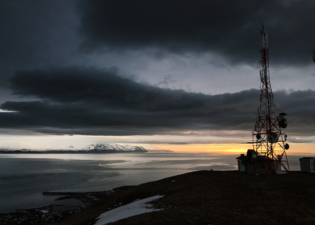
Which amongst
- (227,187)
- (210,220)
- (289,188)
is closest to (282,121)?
(289,188)

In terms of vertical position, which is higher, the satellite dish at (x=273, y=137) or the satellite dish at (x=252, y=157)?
the satellite dish at (x=273, y=137)

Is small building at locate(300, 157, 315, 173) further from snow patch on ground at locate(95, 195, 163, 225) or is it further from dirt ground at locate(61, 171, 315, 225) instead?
snow patch on ground at locate(95, 195, 163, 225)

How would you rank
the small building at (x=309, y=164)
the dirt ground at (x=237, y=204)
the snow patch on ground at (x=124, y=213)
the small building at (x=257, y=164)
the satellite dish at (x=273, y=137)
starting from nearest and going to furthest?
1. the dirt ground at (x=237, y=204)
2. the snow patch on ground at (x=124, y=213)
3. the small building at (x=257, y=164)
4. the satellite dish at (x=273, y=137)
5. the small building at (x=309, y=164)

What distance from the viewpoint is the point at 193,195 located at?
27.3 m

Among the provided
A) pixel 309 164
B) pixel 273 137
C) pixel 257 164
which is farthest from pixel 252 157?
pixel 309 164

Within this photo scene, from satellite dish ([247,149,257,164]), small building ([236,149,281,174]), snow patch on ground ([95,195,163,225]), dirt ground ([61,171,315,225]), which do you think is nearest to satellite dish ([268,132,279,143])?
small building ([236,149,281,174])

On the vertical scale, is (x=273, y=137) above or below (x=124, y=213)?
above

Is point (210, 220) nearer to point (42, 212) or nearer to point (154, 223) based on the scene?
point (154, 223)

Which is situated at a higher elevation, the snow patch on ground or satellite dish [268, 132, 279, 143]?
satellite dish [268, 132, 279, 143]

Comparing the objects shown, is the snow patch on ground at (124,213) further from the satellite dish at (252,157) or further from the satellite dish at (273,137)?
the satellite dish at (273,137)

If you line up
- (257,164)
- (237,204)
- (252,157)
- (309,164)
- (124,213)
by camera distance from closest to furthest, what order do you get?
(237,204)
(124,213)
(252,157)
(257,164)
(309,164)

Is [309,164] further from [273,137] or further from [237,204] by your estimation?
[237,204]

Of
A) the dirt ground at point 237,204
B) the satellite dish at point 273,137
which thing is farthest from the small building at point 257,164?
the dirt ground at point 237,204

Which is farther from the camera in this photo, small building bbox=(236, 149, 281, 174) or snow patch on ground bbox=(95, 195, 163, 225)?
small building bbox=(236, 149, 281, 174)
